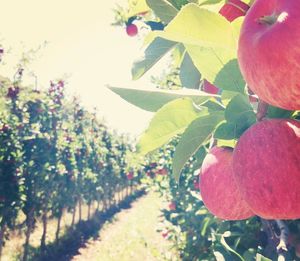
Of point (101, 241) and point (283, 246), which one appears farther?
point (101, 241)

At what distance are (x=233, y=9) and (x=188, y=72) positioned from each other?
30 centimetres

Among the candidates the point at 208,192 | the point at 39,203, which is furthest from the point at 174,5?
the point at 39,203

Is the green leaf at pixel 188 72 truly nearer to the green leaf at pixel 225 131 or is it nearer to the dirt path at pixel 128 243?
the green leaf at pixel 225 131

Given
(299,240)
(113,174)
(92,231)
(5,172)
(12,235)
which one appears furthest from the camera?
(113,174)

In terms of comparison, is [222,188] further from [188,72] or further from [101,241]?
[101,241]

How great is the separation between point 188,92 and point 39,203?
874 centimetres

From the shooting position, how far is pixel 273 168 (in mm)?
633

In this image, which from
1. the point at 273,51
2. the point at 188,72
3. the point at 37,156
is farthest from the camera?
the point at 37,156

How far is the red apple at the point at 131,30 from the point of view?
2051mm

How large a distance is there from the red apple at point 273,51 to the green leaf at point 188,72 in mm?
527

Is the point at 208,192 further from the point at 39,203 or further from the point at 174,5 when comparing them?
the point at 39,203

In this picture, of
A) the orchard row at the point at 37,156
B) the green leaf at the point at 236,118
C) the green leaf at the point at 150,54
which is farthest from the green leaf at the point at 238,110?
the orchard row at the point at 37,156

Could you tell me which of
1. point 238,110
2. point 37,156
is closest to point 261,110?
point 238,110

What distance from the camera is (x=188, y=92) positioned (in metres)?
0.76
